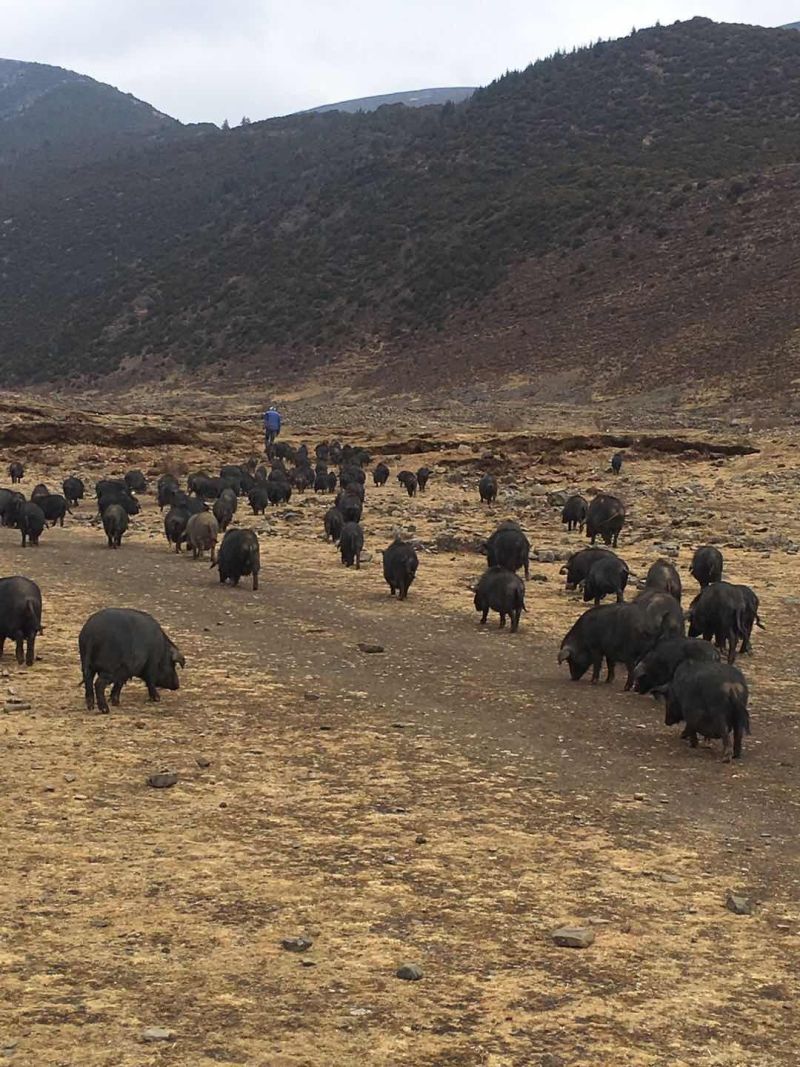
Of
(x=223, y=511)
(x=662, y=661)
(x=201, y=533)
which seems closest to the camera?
(x=662, y=661)

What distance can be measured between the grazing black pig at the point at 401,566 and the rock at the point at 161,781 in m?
8.94

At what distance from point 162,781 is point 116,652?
7.60 feet

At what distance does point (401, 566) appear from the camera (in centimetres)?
1758

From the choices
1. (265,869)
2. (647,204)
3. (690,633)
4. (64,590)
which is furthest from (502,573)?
(647,204)

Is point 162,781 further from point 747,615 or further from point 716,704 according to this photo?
point 747,615

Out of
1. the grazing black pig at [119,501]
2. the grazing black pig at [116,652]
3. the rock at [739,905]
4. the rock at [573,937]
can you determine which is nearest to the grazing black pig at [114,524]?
the grazing black pig at [119,501]

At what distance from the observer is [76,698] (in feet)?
36.9

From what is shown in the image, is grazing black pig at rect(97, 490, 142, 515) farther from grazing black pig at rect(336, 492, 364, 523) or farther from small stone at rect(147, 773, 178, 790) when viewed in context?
small stone at rect(147, 773, 178, 790)

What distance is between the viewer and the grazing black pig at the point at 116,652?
35.7 ft

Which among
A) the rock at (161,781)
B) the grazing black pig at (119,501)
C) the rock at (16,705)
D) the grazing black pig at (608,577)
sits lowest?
the rock at (161,781)

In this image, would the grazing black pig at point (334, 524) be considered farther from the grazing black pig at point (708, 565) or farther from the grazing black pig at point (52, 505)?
the grazing black pig at point (708, 565)

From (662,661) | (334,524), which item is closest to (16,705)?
(662,661)

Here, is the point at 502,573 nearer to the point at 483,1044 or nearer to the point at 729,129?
the point at 483,1044

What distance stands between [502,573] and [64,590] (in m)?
6.31
